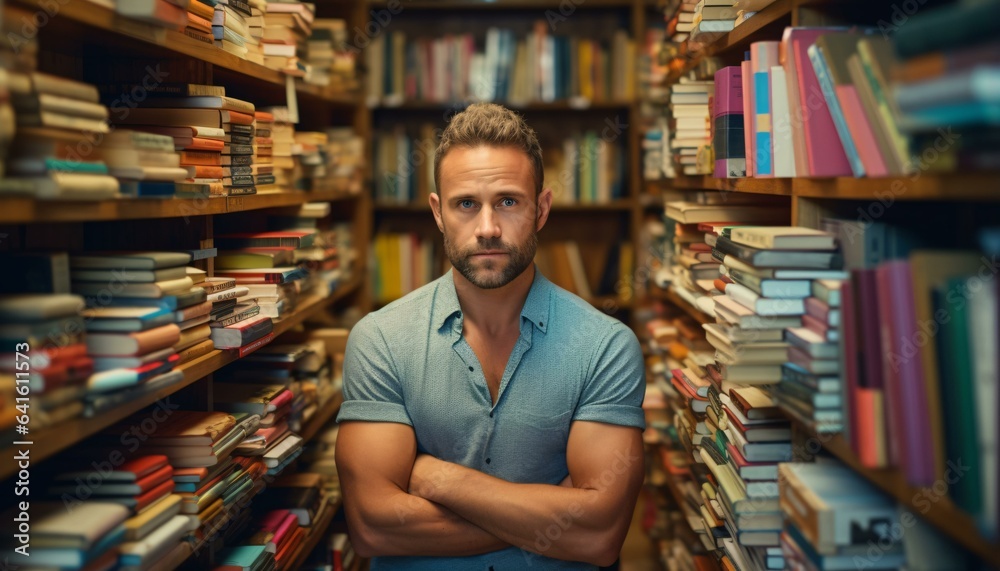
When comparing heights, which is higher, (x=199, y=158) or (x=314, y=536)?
(x=199, y=158)

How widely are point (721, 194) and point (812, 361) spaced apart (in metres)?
1.28

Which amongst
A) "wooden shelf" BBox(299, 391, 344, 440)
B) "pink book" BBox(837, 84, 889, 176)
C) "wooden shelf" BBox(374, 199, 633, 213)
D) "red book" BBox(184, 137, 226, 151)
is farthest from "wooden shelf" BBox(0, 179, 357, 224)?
"wooden shelf" BBox(374, 199, 633, 213)

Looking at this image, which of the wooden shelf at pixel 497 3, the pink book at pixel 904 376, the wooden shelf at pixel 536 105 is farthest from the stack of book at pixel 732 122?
the wooden shelf at pixel 497 3

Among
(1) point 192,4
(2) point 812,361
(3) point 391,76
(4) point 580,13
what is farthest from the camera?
(4) point 580,13

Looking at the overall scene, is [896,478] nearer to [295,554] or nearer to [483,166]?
[483,166]

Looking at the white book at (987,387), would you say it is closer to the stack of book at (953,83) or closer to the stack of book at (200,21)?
the stack of book at (953,83)

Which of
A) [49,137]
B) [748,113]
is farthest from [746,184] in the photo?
[49,137]

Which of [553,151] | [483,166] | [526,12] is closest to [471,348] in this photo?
[483,166]

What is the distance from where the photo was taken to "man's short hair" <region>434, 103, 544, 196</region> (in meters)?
2.24

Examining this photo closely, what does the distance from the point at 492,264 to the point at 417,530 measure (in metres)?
0.67

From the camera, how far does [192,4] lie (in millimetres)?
1898

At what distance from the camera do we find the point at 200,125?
2.04m

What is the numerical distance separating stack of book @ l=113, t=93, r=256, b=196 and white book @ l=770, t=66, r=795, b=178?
1244 mm

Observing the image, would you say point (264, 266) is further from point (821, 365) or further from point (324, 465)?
point (821, 365)
